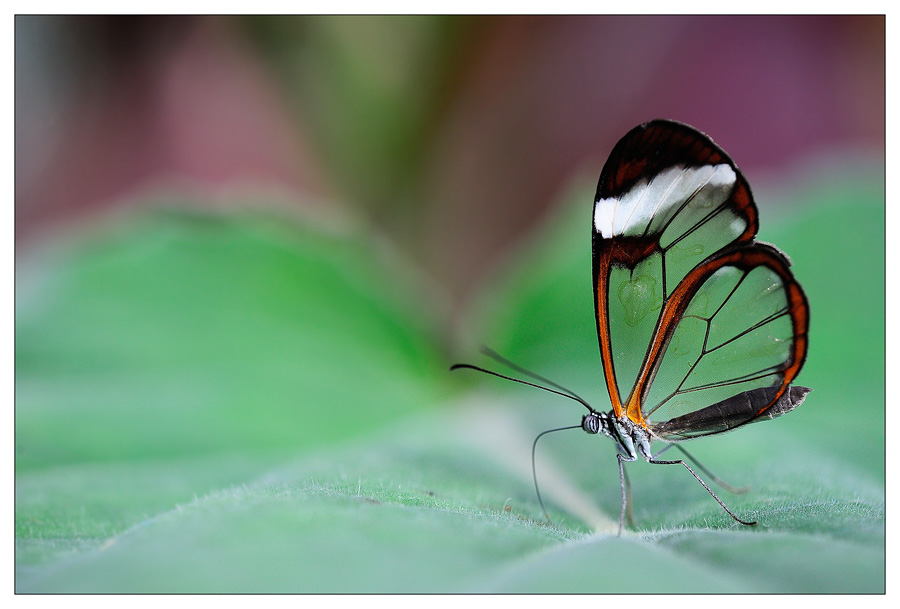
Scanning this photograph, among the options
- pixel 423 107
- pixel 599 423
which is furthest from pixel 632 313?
pixel 423 107

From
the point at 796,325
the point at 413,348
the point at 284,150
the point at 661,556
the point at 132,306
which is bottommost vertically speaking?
the point at 661,556

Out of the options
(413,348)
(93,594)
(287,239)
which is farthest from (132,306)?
(93,594)

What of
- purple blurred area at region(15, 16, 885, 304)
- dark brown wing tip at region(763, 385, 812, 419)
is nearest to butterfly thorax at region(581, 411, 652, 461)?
dark brown wing tip at region(763, 385, 812, 419)

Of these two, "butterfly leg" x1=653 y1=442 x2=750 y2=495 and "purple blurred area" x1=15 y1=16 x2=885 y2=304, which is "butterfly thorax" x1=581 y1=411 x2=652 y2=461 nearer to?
"butterfly leg" x1=653 y1=442 x2=750 y2=495

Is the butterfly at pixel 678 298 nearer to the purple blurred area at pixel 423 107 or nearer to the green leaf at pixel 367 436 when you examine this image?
the green leaf at pixel 367 436

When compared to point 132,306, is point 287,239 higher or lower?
higher

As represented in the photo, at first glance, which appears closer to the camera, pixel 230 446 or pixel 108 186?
pixel 230 446

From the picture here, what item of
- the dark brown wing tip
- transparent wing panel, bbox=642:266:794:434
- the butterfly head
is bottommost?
the dark brown wing tip

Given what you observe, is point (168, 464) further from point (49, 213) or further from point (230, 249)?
point (49, 213)
